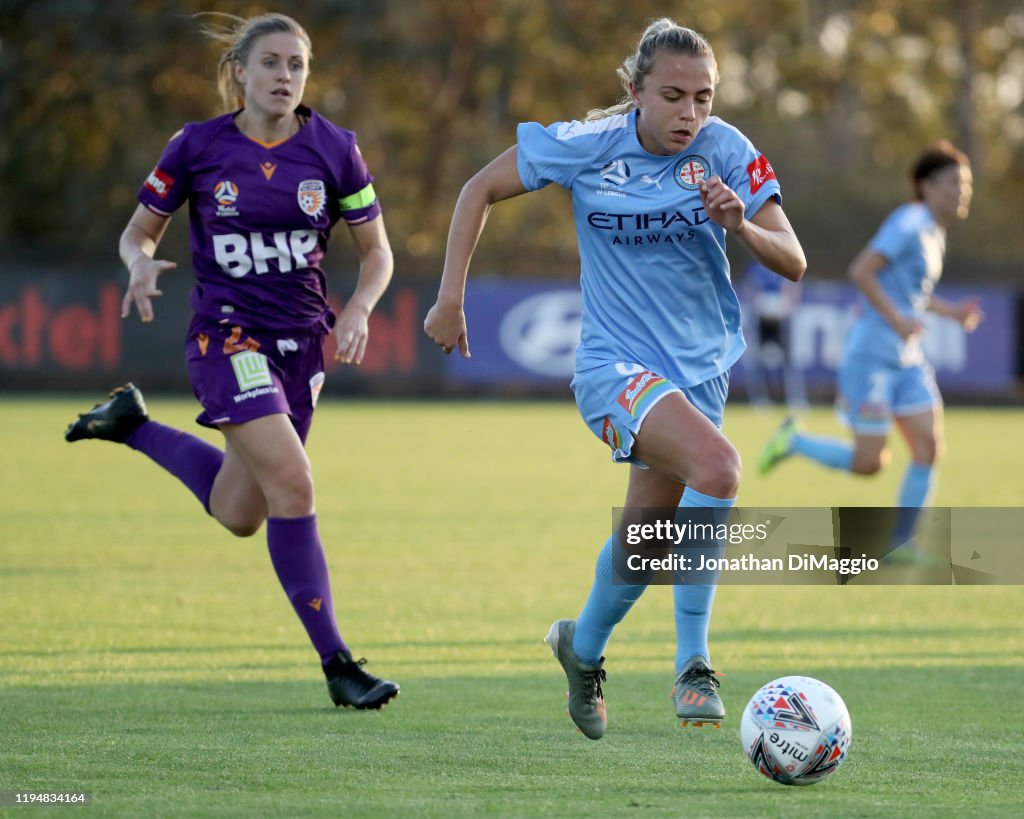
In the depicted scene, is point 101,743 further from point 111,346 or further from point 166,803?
point 111,346

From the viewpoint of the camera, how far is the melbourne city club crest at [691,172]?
5320 millimetres

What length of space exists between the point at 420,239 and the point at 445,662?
3128cm

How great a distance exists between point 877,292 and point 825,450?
1.63 m

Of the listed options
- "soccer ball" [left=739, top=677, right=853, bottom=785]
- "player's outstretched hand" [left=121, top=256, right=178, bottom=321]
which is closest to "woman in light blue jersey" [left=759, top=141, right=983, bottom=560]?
"player's outstretched hand" [left=121, top=256, right=178, bottom=321]

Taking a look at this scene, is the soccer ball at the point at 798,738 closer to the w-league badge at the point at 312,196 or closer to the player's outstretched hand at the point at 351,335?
the player's outstretched hand at the point at 351,335

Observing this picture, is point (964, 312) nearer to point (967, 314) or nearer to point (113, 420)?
point (967, 314)

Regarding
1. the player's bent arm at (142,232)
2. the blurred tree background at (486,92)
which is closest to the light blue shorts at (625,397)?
the player's bent arm at (142,232)

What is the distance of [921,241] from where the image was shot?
32.4 ft

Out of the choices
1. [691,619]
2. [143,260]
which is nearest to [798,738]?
[691,619]

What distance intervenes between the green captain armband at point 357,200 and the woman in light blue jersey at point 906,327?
4103 mm

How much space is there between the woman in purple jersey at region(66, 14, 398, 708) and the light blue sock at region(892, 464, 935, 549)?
15.3 feet

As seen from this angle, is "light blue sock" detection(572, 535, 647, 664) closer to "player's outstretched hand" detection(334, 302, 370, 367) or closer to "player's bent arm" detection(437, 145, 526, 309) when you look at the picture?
"player's bent arm" detection(437, 145, 526, 309)

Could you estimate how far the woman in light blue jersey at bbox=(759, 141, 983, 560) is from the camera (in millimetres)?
9812

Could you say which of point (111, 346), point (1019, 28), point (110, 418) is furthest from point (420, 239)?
point (110, 418)
